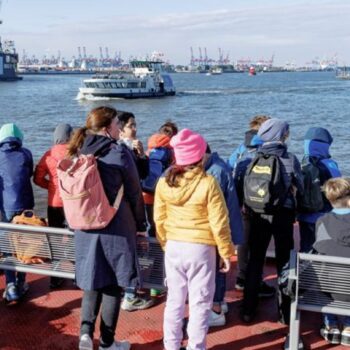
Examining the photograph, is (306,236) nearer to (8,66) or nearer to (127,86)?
(127,86)

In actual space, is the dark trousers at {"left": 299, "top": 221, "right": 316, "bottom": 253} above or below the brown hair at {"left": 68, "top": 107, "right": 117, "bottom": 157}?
below

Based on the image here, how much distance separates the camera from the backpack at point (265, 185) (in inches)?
149

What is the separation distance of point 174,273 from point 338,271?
3.62 feet

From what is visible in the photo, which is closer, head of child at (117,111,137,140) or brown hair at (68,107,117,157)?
brown hair at (68,107,117,157)

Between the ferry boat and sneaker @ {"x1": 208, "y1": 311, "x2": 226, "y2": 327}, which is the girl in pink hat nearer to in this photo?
sneaker @ {"x1": 208, "y1": 311, "x2": 226, "y2": 327}

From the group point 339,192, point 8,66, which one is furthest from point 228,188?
point 8,66

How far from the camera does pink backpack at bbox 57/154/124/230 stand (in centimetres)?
319

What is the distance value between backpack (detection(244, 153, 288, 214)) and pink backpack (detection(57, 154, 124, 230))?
1.12 metres

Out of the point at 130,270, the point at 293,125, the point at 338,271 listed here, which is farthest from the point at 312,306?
the point at 293,125

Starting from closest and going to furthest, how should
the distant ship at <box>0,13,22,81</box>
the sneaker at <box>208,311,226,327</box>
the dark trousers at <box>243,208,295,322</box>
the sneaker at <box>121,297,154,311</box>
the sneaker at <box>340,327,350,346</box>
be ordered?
the sneaker at <box>340,327,350,346</box>, the dark trousers at <box>243,208,295,322</box>, the sneaker at <box>208,311,226,327</box>, the sneaker at <box>121,297,154,311</box>, the distant ship at <box>0,13,22,81</box>

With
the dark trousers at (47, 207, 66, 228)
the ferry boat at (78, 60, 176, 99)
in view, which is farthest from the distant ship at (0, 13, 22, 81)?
the dark trousers at (47, 207, 66, 228)

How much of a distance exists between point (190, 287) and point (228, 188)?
→ 761mm

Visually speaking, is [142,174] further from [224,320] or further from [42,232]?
[224,320]

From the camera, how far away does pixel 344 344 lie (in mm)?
3787
